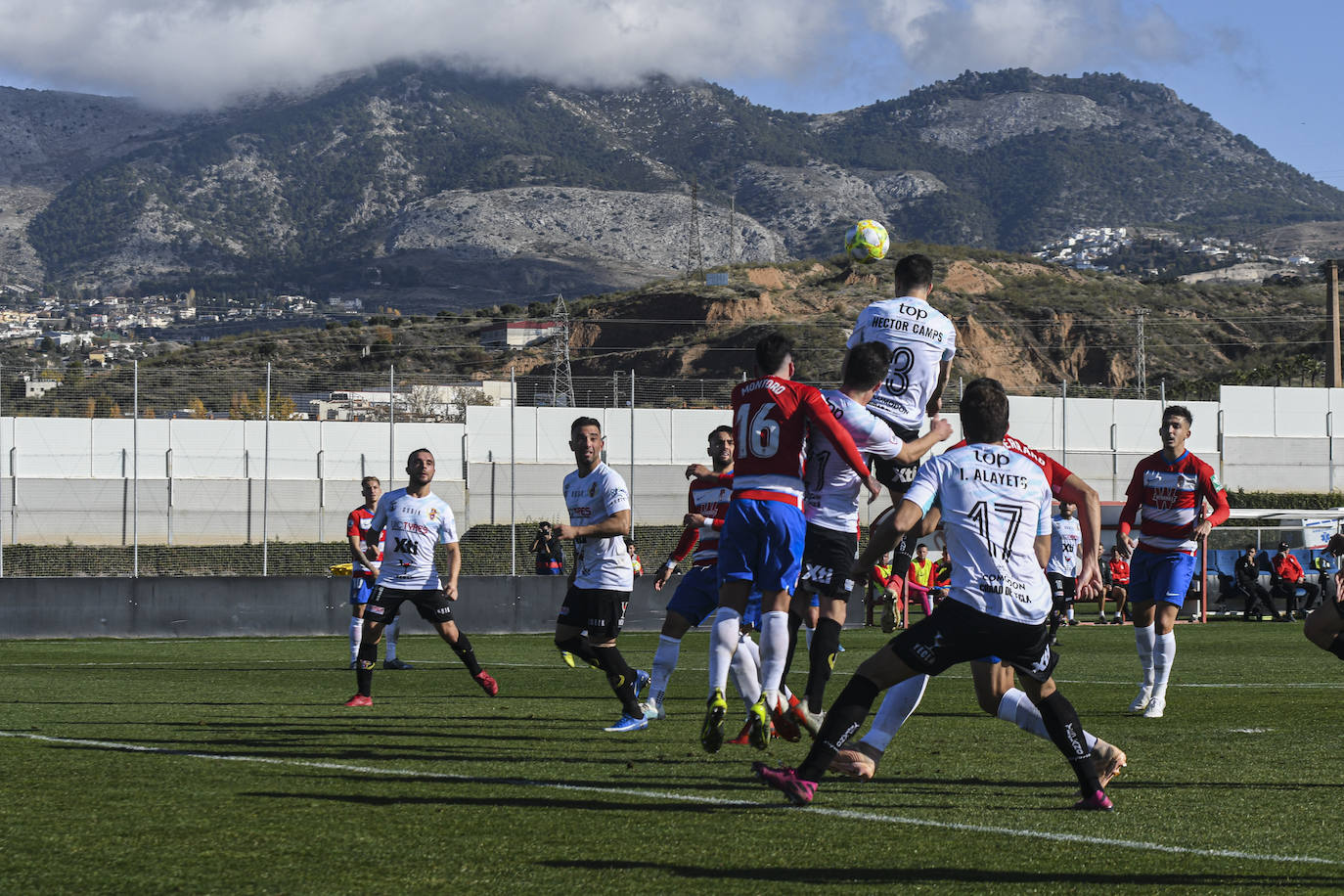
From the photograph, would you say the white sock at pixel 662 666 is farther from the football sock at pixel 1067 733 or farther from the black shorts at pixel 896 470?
the football sock at pixel 1067 733

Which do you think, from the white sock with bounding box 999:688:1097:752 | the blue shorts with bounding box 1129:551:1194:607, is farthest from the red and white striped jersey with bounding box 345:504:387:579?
the white sock with bounding box 999:688:1097:752

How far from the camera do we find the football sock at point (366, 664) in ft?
38.7

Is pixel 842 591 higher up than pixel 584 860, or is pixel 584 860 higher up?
pixel 842 591

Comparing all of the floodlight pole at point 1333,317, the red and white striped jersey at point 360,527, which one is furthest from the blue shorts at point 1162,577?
the floodlight pole at point 1333,317

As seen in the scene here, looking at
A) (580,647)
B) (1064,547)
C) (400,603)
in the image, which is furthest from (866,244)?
→ (1064,547)

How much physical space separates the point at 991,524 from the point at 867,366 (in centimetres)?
196

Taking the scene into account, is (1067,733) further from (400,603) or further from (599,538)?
(400,603)

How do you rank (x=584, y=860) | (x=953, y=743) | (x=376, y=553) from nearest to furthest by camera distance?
(x=584, y=860) < (x=953, y=743) < (x=376, y=553)

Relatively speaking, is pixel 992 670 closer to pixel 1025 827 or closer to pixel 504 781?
pixel 1025 827

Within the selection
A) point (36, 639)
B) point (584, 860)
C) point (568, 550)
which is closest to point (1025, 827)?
point (584, 860)

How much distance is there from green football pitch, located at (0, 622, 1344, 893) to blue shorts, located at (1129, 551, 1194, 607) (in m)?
0.82

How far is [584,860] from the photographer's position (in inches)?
213

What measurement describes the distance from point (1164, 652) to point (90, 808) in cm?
739

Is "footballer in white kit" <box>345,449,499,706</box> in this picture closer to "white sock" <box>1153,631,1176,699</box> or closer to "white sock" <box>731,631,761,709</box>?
"white sock" <box>731,631,761,709</box>
